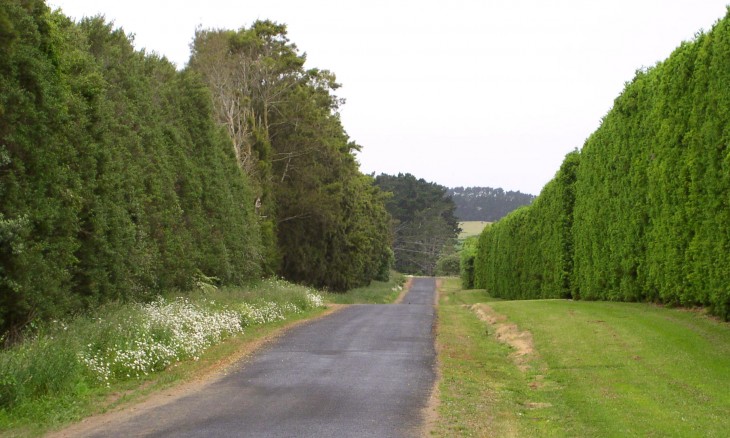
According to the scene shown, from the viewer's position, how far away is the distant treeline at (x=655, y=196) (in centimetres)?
1716

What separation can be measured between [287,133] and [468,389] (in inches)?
1489

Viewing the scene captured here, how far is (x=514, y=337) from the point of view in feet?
65.7

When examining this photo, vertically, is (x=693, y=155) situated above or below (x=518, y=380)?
above

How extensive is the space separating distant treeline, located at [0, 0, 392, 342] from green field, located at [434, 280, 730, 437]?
8222 mm

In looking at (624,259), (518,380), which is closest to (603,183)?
(624,259)

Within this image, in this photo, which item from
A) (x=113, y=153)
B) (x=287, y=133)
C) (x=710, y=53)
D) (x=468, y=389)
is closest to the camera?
(x=468, y=389)

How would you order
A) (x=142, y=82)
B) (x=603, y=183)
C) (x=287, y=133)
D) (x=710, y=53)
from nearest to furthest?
(x=710, y=53) → (x=142, y=82) → (x=603, y=183) → (x=287, y=133)

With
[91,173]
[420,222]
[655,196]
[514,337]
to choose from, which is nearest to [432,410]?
[514,337]

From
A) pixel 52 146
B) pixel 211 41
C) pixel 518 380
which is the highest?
pixel 211 41

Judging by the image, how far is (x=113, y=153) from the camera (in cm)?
1923

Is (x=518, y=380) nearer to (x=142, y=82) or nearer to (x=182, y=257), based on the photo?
(x=182, y=257)

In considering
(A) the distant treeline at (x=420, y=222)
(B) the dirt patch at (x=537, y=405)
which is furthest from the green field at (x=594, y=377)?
(A) the distant treeline at (x=420, y=222)

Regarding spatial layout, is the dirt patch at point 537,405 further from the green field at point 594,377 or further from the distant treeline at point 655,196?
the distant treeline at point 655,196

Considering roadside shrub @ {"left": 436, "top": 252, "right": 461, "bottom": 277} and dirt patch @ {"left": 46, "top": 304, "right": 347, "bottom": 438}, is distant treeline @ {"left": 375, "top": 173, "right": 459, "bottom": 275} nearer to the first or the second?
roadside shrub @ {"left": 436, "top": 252, "right": 461, "bottom": 277}
